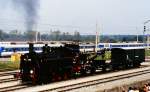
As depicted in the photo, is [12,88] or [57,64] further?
[57,64]

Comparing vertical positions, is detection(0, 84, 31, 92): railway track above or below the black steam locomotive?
below

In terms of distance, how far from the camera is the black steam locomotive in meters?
22.0

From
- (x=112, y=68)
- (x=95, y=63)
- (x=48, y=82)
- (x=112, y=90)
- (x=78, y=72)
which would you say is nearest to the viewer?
(x=112, y=90)

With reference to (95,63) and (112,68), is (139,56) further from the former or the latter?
(95,63)

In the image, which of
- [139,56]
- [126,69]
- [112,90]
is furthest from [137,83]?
[139,56]

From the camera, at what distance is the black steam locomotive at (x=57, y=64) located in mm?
21969

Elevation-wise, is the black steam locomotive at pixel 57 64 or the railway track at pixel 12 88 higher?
the black steam locomotive at pixel 57 64

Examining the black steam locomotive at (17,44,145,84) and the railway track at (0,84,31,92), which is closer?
the railway track at (0,84,31,92)

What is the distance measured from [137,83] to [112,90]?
4.32 m

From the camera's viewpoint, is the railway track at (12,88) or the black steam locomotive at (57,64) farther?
the black steam locomotive at (57,64)

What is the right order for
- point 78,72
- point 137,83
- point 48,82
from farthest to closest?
point 78,72 → point 48,82 → point 137,83

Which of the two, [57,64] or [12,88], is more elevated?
[57,64]

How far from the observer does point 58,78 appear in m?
24.0

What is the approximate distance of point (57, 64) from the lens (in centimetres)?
2336
